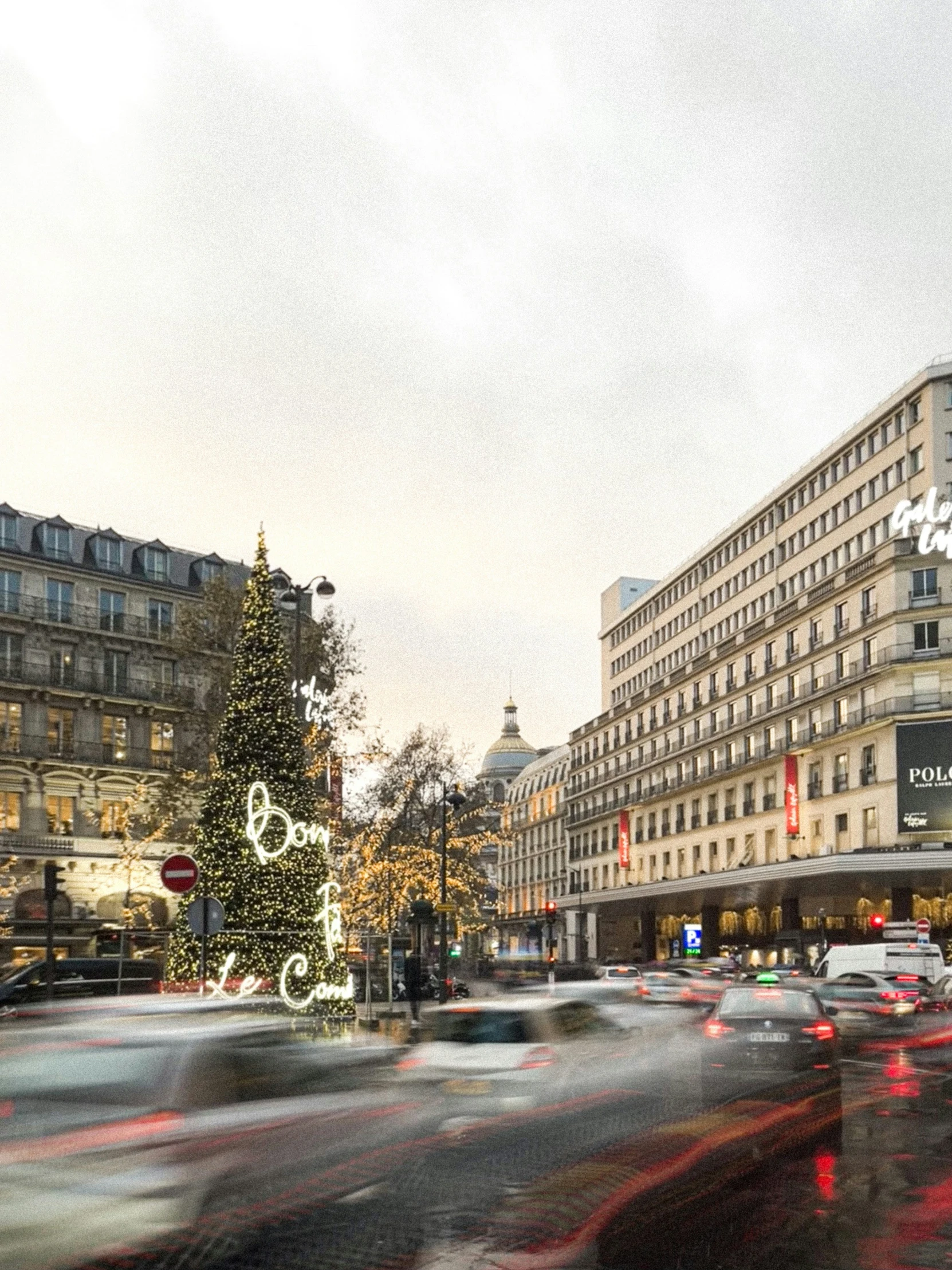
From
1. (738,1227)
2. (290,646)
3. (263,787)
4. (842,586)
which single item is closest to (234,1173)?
(738,1227)

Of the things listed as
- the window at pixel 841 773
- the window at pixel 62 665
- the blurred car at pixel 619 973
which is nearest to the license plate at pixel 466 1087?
the blurred car at pixel 619 973

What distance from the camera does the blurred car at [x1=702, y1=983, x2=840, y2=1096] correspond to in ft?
50.1

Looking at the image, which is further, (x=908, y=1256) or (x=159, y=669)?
(x=159, y=669)

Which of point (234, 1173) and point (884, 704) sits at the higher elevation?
point (884, 704)

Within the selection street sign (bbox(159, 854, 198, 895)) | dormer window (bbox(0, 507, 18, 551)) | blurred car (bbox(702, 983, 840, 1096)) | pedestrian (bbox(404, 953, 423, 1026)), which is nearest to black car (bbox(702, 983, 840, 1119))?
blurred car (bbox(702, 983, 840, 1096))

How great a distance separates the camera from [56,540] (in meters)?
60.5

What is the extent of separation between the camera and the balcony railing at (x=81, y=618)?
56781 mm

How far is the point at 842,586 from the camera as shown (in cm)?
6738

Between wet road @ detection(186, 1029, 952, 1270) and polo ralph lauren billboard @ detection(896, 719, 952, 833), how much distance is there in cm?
4600

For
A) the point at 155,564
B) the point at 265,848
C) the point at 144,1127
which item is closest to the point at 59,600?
the point at 155,564

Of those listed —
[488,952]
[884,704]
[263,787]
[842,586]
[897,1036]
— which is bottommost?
[488,952]

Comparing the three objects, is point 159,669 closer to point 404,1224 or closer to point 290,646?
point 290,646

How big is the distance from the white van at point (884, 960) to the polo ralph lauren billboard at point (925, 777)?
734 inches

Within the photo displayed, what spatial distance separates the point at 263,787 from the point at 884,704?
39208 millimetres
